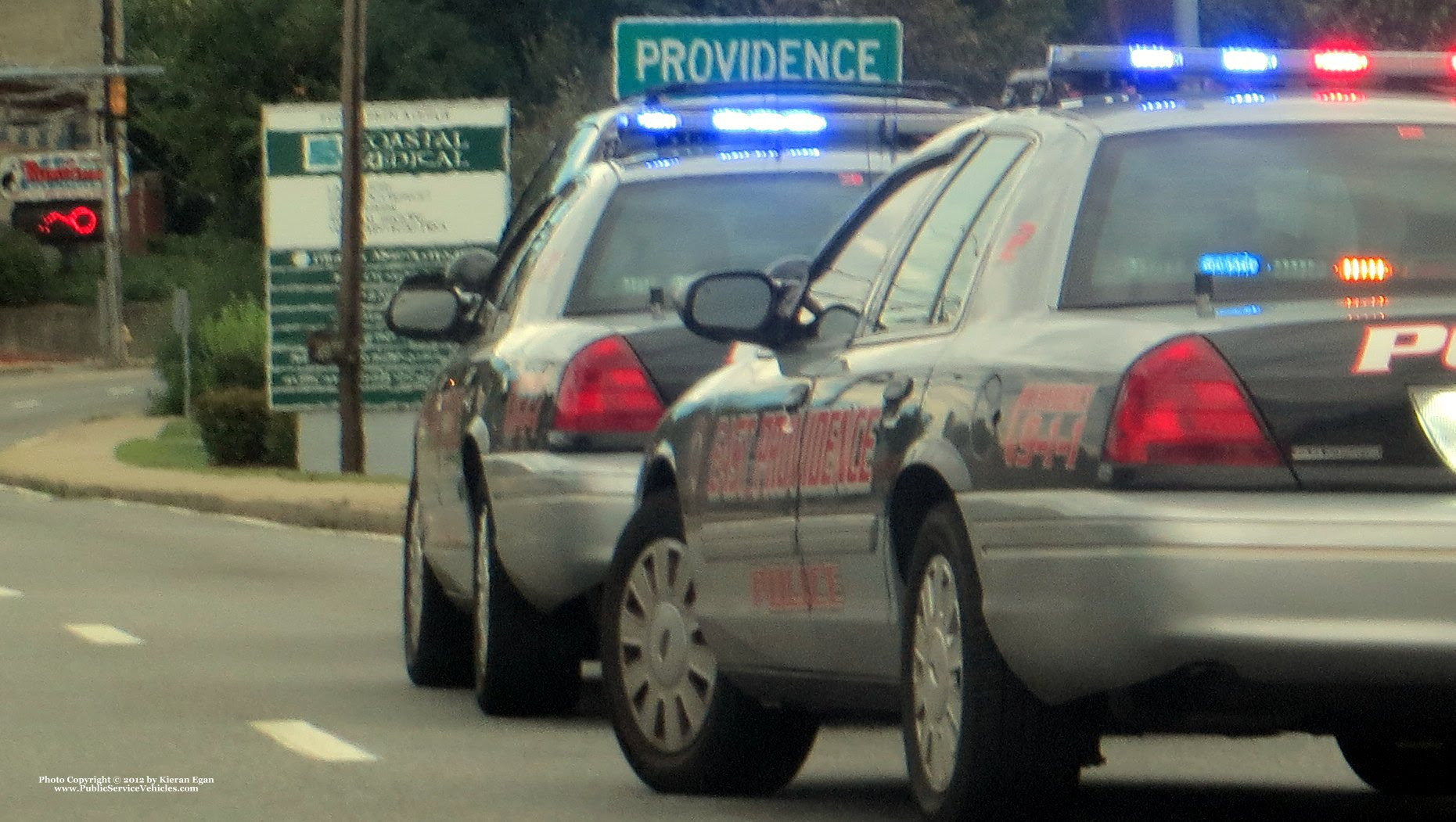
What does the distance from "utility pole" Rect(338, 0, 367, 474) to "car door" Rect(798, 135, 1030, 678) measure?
2303cm

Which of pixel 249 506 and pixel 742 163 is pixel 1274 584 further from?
pixel 249 506

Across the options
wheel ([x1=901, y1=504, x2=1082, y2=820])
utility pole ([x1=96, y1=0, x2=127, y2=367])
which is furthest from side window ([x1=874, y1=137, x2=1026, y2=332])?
utility pole ([x1=96, y1=0, x2=127, y2=367])

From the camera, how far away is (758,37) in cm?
2773

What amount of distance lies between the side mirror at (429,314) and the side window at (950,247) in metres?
4.03

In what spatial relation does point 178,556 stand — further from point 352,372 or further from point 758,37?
point 352,372

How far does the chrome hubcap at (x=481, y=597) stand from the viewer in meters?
10.0

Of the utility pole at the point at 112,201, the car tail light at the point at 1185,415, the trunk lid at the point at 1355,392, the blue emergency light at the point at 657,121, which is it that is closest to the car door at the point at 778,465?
the car tail light at the point at 1185,415

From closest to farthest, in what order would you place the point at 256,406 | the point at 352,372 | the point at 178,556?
the point at 178,556 < the point at 352,372 < the point at 256,406

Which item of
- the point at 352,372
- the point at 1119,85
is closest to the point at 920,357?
the point at 1119,85

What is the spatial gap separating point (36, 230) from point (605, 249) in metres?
71.7

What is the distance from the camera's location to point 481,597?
10.2m

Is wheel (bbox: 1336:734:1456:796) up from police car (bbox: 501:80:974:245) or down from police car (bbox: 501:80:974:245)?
down

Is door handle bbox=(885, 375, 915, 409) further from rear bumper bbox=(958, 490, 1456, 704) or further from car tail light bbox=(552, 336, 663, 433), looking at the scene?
car tail light bbox=(552, 336, 663, 433)

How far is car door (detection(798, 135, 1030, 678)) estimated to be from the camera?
6984 millimetres
